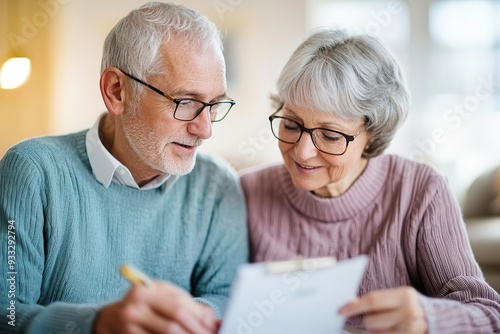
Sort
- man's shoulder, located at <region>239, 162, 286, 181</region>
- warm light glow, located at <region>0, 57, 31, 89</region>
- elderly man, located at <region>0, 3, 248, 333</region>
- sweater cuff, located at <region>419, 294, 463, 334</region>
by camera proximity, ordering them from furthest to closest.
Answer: warm light glow, located at <region>0, 57, 31, 89</region> < man's shoulder, located at <region>239, 162, 286, 181</region> < elderly man, located at <region>0, 3, 248, 333</region> < sweater cuff, located at <region>419, 294, 463, 334</region>

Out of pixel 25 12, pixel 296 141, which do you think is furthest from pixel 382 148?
pixel 25 12

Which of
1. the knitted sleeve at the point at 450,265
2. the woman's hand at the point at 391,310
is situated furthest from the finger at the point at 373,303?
the knitted sleeve at the point at 450,265

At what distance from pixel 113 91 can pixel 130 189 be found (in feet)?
0.95

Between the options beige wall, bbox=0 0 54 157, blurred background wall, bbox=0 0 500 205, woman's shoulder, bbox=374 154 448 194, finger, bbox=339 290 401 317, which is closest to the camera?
finger, bbox=339 290 401 317

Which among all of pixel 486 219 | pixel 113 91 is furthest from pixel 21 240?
pixel 486 219

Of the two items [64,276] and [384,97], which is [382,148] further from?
[64,276]

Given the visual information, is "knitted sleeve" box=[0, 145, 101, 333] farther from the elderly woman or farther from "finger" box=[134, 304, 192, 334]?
the elderly woman

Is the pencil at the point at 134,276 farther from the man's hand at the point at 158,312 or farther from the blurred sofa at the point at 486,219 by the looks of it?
the blurred sofa at the point at 486,219

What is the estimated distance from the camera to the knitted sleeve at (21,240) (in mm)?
1380

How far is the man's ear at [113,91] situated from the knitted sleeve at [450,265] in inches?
36.5

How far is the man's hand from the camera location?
44.0 inches

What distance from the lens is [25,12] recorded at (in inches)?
184

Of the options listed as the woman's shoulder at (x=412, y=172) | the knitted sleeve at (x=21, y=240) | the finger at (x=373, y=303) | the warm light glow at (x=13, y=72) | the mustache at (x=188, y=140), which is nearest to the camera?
the finger at (x=373, y=303)

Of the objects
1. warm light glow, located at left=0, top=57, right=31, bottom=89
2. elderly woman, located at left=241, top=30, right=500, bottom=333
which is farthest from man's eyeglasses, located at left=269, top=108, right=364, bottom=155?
warm light glow, located at left=0, top=57, right=31, bottom=89
